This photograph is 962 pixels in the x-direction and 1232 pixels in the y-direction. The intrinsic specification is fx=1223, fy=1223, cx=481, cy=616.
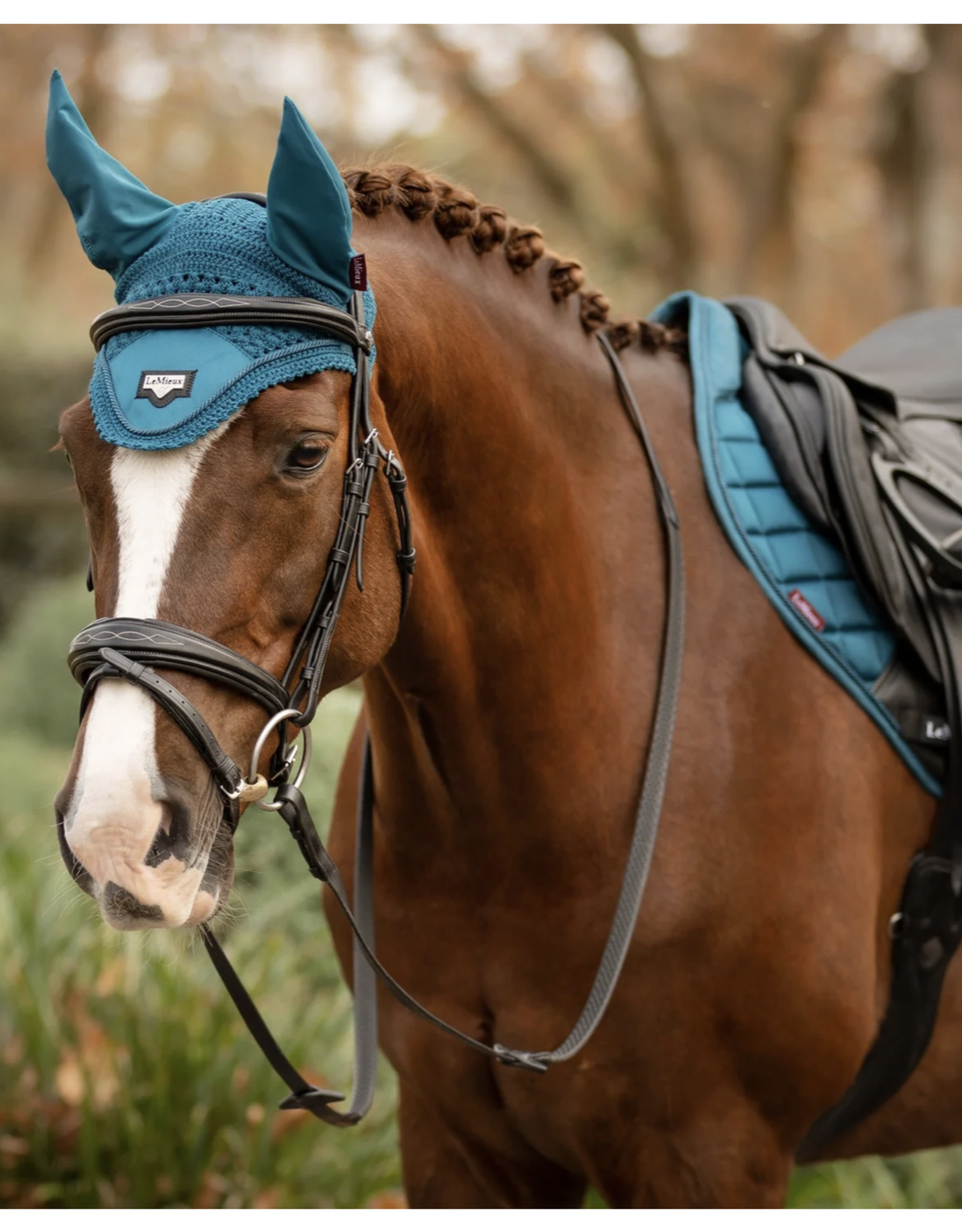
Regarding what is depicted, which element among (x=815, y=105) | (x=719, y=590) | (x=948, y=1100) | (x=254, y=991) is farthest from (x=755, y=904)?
(x=815, y=105)

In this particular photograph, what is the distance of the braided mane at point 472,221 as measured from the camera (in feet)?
6.75

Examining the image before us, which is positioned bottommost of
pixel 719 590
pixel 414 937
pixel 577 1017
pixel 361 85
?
pixel 577 1017

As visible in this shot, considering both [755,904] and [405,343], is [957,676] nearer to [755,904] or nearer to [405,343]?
[755,904]

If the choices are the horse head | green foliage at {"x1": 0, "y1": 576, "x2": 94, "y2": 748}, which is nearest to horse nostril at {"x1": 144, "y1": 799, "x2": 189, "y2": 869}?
the horse head

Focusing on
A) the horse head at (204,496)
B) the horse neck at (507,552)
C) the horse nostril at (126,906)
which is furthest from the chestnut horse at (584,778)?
the horse nostril at (126,906)

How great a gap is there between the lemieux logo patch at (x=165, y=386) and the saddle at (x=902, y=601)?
4.07 ft

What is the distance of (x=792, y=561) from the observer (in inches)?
91.4

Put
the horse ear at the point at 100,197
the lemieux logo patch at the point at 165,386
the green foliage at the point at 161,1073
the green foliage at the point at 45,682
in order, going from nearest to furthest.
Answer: the lemieux logo patch at the point at 165,386, the horse ear at the point at 100,197, the green foliage at the point at 161,1073, the green foliage at the point at 45,682

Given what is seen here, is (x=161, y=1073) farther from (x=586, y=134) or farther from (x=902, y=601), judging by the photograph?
(x=586, y=134)

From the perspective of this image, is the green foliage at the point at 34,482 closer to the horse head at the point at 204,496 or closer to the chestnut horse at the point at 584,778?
the chestnut horse at the point at 584,778

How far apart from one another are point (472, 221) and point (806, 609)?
3.07 ft

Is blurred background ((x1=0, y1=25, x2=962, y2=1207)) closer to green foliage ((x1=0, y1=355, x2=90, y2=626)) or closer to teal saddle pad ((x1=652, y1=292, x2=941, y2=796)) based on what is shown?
green foliage ((x1=0, y1=355, x2=90, y2=626))

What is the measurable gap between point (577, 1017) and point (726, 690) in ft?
2.13

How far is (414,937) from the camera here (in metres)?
2.32
